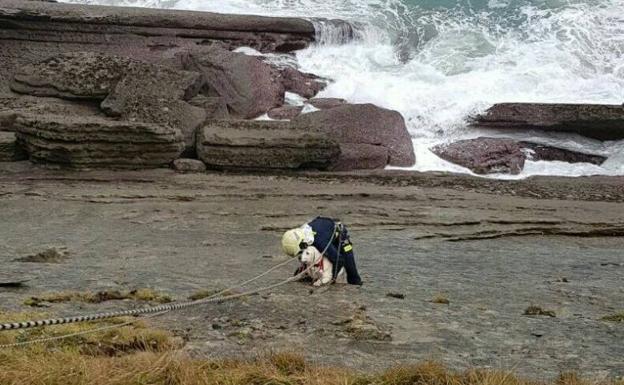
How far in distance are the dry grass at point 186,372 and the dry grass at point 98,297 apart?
1.26 m

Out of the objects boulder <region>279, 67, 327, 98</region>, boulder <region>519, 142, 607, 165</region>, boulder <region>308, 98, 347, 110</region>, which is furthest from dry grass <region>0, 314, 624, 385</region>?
boulder <region>279, 67, 327, 98</region>

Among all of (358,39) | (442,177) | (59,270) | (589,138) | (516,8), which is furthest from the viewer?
(516,8)

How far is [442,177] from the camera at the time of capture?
12.9 meters

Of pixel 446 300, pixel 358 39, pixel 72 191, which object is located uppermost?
pixel 358 39

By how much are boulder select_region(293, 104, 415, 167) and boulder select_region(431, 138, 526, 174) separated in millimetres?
849

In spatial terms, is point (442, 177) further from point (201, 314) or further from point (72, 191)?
point (201, 314)

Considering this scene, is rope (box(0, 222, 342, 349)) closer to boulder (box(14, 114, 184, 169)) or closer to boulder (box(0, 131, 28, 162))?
boulder (box(14, 114, 184, 169))

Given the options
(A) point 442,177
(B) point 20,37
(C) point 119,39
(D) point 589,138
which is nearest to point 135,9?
(C) point 119,39

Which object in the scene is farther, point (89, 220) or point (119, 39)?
point (119, 39)

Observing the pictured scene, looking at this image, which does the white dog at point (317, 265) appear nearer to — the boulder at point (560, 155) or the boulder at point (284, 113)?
the boulder at point (284, 113)

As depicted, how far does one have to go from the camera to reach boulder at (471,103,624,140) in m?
15.5

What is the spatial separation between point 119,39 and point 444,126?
769 centimetres

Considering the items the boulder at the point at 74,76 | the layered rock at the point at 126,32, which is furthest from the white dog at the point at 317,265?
the layered rock at the point at 126,32

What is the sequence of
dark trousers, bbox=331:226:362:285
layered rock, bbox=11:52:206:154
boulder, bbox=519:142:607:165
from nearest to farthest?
dark trousers, bbox=331:226:362:285 → layered rock, bbox=11:52:206:154 → boulder, bbox=519:142:607:165
